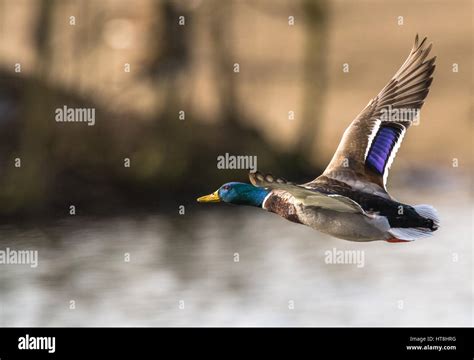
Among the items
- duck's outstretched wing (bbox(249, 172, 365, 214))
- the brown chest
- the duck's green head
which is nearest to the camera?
duck's outstretched wing (bbox(249, 172, 365, 214))

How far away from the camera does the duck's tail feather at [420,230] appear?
17.1 feet

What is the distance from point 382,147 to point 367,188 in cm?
37

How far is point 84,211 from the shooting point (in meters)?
8.91

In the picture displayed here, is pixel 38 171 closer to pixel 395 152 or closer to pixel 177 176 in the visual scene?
pixel 177 176

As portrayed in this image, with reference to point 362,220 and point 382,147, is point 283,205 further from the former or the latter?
point 382,147

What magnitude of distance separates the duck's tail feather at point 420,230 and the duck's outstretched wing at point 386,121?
1.21ft

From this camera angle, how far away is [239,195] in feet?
18.5

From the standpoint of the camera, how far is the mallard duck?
5.22 metres

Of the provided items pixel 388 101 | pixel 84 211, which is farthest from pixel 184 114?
pixel 388 101

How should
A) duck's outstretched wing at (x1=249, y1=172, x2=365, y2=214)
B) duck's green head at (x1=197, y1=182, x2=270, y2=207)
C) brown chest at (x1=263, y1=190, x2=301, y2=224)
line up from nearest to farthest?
1. duck's outstretched wing at (x1=249, y1=172, x2=365, y2=214)
2. brown chest at (x1=263, y1=190, x2=301, y2=224)
3. duck's green head at (x1=197, y1=182, x2=270, y2=207)

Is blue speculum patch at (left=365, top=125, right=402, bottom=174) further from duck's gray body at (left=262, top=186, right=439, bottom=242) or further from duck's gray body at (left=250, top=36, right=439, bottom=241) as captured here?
duck's gray body at (left=262, top=186, right=439, bottom=242)

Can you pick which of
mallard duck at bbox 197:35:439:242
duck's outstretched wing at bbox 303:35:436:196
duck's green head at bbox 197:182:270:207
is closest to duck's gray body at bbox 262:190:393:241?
mallard duck at bbox 197:35:439:242

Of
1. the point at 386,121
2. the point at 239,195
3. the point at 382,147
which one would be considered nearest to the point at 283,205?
the point at 239,195

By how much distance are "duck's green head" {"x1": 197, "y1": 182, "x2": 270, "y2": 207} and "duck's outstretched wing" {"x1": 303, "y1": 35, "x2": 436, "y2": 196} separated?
0.51 m
